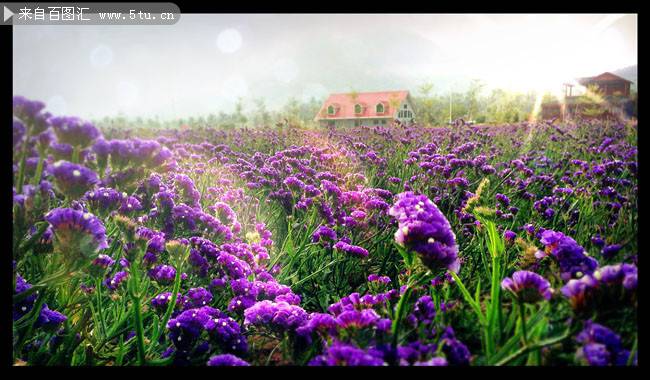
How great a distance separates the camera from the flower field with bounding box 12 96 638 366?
3.03ft

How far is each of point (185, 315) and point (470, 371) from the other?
2.73 ft

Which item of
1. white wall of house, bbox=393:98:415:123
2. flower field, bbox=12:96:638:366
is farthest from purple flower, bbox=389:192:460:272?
white wall of house, bbox=393:98:415:123

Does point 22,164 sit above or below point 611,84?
below

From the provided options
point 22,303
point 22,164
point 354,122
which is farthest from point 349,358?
point 354,122

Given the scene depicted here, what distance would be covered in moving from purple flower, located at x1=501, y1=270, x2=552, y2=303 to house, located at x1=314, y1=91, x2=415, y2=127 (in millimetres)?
3254

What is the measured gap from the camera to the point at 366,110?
4.79 m

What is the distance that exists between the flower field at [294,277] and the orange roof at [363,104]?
2.10 meters

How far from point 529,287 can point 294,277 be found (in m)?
1.19

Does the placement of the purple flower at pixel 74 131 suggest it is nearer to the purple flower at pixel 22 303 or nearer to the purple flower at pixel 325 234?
the purple flower at pixel 22 303

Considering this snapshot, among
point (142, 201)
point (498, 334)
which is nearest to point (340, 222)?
point (142, 201)

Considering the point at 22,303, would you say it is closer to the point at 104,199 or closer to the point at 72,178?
the point at 104,199

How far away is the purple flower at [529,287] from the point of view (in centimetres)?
89

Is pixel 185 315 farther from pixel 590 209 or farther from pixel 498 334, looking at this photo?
pixel 590 209
